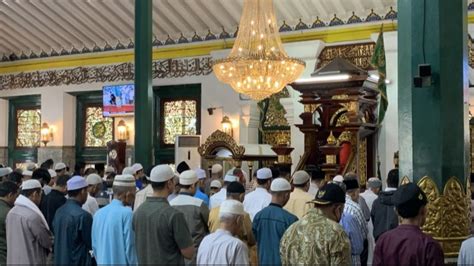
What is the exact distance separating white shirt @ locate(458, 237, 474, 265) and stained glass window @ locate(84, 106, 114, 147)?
13.1 meters

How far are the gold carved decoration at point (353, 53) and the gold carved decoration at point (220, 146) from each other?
301 cm

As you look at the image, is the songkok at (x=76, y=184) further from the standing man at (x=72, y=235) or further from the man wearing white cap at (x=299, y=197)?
the man wearing white cap at (x=299, y=197)

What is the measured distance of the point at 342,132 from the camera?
10125 millimetres

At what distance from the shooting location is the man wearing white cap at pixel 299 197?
5.60 metres

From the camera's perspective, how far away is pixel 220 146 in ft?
37.8

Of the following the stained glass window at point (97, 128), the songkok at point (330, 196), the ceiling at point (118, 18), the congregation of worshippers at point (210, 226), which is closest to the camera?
the congregation of worshippers at point (210, 226)

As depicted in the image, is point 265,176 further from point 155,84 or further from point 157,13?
point 155,84

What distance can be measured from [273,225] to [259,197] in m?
1.18

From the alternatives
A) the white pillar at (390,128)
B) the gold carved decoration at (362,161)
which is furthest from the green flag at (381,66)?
the white pillar at (390,128)

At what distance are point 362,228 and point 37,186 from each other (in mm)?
2848

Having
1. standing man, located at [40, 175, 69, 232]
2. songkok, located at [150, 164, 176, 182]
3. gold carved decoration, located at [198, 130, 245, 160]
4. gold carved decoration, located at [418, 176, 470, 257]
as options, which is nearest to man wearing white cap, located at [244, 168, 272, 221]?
songkok, located at [150, 164, 176, 182]

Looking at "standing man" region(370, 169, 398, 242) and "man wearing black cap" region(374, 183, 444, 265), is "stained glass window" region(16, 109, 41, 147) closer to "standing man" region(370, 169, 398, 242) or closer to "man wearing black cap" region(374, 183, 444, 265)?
"standing man" region(370, 169, 398, 242)

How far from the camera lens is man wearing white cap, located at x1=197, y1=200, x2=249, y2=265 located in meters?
3.69

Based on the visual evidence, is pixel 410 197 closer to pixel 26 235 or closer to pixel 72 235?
pixel 72 235
